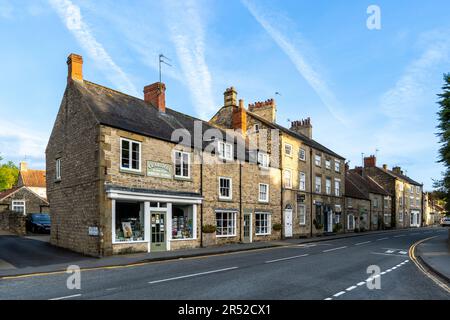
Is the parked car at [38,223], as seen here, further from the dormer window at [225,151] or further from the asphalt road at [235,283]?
the asphalt road at [235,283]

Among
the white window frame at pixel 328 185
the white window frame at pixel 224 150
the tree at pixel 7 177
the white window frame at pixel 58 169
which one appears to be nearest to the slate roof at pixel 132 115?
the white window frame at pixel 224 150

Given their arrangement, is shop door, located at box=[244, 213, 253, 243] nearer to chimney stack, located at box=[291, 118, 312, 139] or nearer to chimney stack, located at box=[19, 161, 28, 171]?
chimney stack, located at box=[291, 118, 312, 139]

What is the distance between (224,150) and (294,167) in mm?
10390

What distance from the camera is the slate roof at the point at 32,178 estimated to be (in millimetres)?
54750

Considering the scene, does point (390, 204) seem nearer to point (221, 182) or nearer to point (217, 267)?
point (221, 182)

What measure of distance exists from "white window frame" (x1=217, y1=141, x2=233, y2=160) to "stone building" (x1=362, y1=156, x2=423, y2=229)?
1609 inches

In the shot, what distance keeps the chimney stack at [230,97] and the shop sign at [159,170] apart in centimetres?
1459

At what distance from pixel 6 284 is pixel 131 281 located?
3.55m

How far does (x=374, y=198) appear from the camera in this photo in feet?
175

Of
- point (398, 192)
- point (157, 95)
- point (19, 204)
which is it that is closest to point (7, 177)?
point (19, 204)

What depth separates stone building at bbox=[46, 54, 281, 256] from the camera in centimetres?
1808

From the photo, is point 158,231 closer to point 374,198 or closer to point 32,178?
point 374,198

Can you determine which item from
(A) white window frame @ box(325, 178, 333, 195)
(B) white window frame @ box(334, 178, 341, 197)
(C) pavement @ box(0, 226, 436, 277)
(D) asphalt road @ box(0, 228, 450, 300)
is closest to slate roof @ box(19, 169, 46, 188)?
(C) pavement @ box(0, 226, 436, 277)

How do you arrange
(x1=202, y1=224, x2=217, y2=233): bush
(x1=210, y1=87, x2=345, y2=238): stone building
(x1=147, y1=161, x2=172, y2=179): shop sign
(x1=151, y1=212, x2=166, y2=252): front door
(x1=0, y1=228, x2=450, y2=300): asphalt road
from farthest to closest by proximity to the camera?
(x1=210, y1=87, x2=345, y2=238): stone building < (x1=202, y1=224, x2=217, y2=233): bush < (x1=147, y1=161, x2=172, y2=179): shop sign < (x1=151, y1=212, x2=166, y2=252): front door < (x1=0, y1=228, x2=450, y2=300): asphalt road
